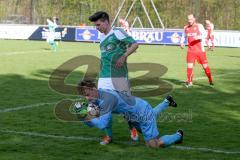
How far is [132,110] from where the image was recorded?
8.95 metres

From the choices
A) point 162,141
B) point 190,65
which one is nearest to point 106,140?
point 162,141

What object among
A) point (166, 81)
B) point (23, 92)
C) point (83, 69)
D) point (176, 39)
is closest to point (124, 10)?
point (176, 39)

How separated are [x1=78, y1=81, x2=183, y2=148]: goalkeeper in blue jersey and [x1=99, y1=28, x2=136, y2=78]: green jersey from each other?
403mm

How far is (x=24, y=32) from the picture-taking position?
48906mm

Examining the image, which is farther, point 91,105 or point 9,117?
point 9,117

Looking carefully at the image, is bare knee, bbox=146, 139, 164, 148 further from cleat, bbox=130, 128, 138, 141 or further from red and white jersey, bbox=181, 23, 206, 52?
red and white jersey, bbox=181, 23, 206, 52

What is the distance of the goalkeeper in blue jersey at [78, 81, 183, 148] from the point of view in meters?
8.89

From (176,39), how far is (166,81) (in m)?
24.9

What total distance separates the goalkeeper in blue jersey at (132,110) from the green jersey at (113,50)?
0.40 m

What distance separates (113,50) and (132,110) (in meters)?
1.07

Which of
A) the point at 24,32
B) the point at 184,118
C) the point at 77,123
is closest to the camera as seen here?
the point at 77,123

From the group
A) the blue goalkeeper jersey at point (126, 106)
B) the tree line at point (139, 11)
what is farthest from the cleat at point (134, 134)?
the tree line at point (139, 11)

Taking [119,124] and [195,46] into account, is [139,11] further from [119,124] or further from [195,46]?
[119,124]

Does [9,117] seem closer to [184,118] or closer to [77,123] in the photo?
[77,123]
